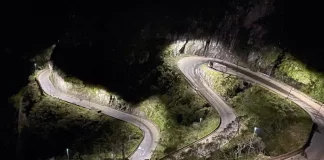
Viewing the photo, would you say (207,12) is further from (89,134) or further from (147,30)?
(89,134)

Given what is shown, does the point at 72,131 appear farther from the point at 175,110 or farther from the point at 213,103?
the point at 213,103

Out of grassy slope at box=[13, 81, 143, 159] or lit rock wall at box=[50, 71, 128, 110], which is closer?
grassy slope at box=[13, 81, 143, 159]

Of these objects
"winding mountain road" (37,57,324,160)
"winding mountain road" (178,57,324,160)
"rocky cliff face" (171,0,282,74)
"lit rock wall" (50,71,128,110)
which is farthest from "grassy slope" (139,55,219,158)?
"rocky cliff face" (171,0,282,74)

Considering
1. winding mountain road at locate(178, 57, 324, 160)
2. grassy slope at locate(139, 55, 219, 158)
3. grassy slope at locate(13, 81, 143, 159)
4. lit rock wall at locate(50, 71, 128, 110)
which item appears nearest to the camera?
winding mountain road at locate(178, 57, 324, 160)

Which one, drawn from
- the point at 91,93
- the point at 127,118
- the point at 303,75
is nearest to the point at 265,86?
the point at 303,75

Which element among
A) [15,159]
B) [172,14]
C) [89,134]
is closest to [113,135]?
[89,134]

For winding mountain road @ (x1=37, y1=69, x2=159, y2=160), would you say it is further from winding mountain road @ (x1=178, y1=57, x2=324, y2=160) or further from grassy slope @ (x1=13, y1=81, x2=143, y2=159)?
winding mountain road @ (x1=178, y1=57, x2=324, y2=160)
